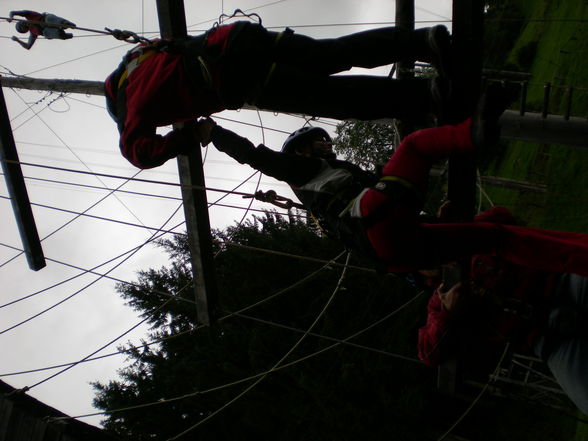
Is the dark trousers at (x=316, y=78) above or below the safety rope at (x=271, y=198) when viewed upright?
above

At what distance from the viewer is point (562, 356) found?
2941mm

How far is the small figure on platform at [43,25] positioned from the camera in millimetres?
4102

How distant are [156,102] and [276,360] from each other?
12.2 meters

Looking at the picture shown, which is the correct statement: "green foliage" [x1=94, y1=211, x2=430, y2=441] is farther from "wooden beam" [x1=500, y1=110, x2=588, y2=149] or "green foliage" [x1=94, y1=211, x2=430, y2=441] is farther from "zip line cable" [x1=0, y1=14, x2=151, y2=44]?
"wooden beam" [x1=500, y1=110, x2=588, y2=149]

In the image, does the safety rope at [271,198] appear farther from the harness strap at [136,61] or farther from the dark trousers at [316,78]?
the harness strap at [136,61]

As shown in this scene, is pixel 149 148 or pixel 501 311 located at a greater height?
pixel 149 148

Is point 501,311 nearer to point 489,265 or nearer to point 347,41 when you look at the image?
point 489,265

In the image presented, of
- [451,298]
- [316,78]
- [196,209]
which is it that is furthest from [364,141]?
[316,78]

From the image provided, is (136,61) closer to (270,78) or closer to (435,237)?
(270,78)

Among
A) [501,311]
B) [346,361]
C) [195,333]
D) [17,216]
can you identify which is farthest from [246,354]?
[501,311]

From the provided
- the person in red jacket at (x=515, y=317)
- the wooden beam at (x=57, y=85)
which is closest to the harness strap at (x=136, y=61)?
the wooden beam at (x=57, y=85)

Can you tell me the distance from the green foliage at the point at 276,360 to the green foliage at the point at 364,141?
8921mm

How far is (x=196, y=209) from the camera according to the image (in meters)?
3.80

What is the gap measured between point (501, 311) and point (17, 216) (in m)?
4.85
